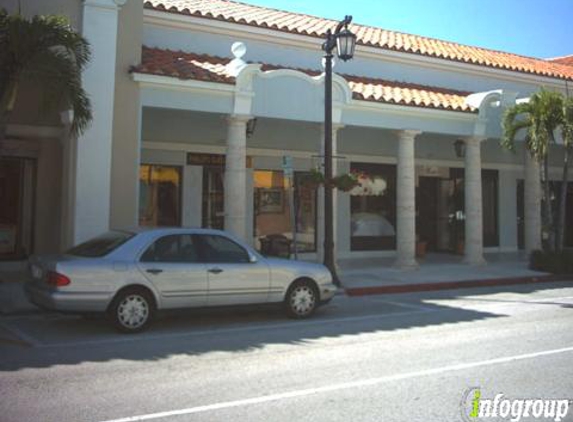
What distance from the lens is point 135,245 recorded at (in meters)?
8.48

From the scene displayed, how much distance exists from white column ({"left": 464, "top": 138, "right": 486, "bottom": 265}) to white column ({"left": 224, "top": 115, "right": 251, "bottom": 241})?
7025 mm

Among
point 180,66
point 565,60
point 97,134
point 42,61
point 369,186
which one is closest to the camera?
point 42,61

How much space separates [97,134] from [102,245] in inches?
172

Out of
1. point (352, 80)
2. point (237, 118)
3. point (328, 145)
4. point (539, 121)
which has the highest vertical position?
point (352, 80)

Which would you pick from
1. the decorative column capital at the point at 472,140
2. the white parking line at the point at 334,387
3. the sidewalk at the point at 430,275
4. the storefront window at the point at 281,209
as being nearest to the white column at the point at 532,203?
the sidewalk at the point at 430,275

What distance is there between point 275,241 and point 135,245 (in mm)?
9023

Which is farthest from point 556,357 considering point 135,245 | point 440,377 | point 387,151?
point 387,151

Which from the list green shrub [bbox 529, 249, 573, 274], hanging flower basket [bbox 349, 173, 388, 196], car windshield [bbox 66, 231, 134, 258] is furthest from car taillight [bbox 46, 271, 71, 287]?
green shrub [bbox 529, 249, 573, 274]

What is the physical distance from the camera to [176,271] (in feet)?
28.2

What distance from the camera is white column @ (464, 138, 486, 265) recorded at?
56.8 feet

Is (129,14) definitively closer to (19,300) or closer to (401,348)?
(19,300)

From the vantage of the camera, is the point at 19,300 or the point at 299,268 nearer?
the point at 299,268

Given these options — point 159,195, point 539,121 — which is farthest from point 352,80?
point 159,195

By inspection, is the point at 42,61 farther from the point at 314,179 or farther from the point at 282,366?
the point at 282,366
